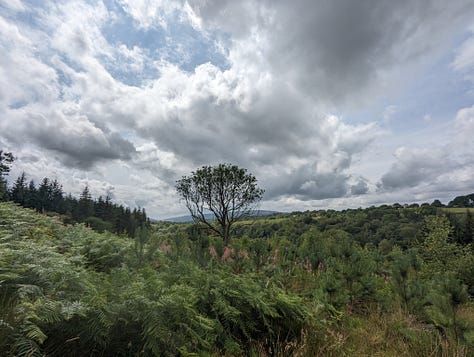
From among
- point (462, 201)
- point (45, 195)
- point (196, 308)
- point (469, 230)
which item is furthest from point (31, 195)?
point (462, 201)

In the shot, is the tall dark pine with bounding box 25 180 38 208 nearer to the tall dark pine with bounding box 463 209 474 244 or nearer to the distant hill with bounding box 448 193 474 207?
the tall dark pine with bounding box 463 209 474 244

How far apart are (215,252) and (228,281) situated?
369cm

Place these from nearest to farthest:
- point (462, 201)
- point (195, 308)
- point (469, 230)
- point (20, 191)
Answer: point (195, 308), point (469, 230), point (20, 191), point (462, 201)

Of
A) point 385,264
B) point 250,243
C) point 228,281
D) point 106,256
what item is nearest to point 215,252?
point 250,243

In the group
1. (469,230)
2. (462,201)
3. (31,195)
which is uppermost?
(31,195)

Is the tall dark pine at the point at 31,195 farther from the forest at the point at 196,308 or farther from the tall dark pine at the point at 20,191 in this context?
the forest at the point at 196,308

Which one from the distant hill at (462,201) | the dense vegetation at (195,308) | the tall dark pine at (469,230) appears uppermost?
the distant hill at (462,201)

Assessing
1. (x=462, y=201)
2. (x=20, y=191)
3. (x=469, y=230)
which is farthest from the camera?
(x=462, y=201)

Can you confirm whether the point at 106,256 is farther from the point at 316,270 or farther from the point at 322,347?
the point at 316,270

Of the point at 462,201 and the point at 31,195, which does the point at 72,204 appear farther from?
the point at 462,201

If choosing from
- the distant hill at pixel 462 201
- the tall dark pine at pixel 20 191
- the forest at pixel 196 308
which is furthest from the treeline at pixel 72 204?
the distant hill at pixel 462 201

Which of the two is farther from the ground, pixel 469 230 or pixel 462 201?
pixel 462 201

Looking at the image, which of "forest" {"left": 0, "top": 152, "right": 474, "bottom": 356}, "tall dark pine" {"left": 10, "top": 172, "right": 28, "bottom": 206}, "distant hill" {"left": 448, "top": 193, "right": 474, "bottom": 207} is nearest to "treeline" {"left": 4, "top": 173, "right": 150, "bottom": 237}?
"tall dark pine" {"left": 10, "top": 172, "right": 28, "bottom": 206}

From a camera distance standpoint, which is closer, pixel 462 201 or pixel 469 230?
pixel 469 230
